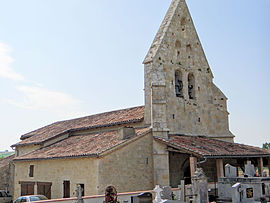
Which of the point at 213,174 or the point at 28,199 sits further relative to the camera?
the point at 213,174

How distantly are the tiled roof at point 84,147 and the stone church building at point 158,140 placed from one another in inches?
3.2

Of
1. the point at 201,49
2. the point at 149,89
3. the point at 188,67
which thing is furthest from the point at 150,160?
the point at 201,49

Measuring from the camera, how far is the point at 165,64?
74.5 feet

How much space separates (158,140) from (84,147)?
16.4ft

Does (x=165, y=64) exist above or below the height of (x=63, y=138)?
above

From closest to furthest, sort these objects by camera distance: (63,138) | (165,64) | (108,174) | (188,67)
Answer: (108,174)
(165,64)
(188,67)
(63,138)

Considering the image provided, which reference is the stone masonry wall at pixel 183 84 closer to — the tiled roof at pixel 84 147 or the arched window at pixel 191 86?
the arched window at pixel 191 86

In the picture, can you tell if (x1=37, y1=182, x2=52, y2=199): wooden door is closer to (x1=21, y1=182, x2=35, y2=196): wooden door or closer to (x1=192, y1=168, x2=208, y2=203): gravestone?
(x1=21, y1=182, x2=35, y2=196): wooden door

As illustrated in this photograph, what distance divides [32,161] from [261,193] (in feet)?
53.4

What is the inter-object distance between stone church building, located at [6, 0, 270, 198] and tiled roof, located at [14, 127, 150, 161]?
8 centimetres

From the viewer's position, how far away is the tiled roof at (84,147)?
18578 mm

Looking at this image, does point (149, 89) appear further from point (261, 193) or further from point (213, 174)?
point (261, 193)

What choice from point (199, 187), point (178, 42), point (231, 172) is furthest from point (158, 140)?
point (178, 42)

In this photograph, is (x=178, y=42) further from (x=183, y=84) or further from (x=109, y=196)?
(x=109, y=196)
